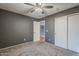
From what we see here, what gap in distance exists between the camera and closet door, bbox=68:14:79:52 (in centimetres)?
215

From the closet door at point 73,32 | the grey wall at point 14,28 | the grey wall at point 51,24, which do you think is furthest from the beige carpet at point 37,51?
the grey wall at point 14,28

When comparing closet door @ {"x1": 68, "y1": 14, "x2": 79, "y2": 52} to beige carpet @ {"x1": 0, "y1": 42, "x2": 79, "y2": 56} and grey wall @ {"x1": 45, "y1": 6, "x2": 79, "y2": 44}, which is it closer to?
beige carpet @ {"x1": 0, "y1": 42, "x2": 79, "y2": 56}

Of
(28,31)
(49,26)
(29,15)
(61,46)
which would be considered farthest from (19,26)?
(61,46)

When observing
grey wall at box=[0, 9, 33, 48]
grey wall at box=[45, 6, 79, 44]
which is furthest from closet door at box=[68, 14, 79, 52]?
grey wall at box=[0, 9, 33, 48]

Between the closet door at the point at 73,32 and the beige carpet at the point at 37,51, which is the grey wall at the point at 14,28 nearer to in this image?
the beige carpet at the point at 37,51

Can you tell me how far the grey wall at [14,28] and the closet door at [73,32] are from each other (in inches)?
56.1

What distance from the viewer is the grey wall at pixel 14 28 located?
9.71 feet

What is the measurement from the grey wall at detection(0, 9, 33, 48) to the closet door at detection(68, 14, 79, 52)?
4.68 ft

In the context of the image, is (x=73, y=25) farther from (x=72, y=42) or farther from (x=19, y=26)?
(x=19, y=26)

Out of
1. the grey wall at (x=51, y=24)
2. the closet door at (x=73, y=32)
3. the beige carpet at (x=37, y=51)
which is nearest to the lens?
the beige carpet at (x=37, y=51)

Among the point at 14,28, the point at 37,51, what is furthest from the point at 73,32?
the point at 14,28

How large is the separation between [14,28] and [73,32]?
2.28m

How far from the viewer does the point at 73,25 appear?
224 centimetres

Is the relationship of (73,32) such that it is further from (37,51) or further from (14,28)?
(14,28)
